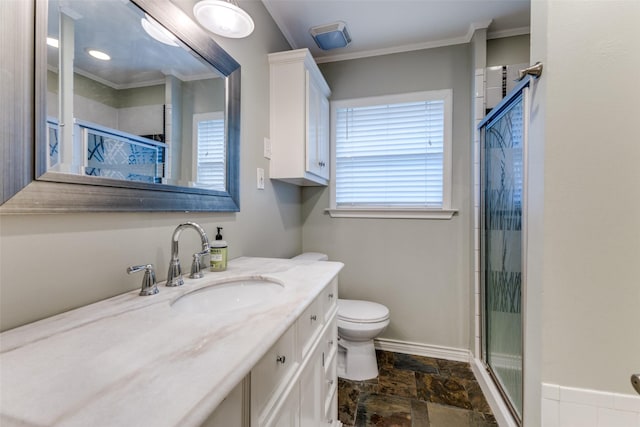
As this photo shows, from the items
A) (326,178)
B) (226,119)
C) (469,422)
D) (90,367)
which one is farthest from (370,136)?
(90,367)

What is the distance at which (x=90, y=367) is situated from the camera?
1.50 ft

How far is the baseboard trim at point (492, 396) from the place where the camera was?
55.8 inches

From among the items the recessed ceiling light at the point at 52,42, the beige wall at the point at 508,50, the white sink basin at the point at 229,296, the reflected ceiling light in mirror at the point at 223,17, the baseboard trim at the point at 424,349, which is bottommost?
the baseboard trim at the point at 424,349

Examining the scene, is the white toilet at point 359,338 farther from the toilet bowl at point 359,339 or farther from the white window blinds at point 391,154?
the white window blinds at point 391,154

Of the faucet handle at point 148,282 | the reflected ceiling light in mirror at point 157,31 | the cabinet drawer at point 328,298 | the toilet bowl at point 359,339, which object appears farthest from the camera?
the toilet bowl at point 359,339

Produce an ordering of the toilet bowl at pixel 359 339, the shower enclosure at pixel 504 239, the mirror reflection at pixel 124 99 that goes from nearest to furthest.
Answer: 1. the mirror reflection at pixel 124 99
2. the shower enclosure at pixel 504 239
3. the toilet bowl at pixel 359 339

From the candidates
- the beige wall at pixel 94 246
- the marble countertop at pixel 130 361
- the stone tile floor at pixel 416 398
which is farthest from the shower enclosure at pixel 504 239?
the beige wall at pixel 94 246

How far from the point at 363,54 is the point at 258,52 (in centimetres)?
104

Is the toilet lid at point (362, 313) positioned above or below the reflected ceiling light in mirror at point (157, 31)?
below

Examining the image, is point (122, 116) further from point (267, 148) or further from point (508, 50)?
point (508, 50)

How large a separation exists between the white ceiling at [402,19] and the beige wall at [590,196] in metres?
1.02

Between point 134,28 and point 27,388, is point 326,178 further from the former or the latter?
point 27,388

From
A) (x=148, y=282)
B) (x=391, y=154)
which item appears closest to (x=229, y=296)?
(x=148, y=282)

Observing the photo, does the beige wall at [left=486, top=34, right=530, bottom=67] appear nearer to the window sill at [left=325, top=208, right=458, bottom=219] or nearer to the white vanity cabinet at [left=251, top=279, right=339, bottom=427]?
the window sill at [left=325, top=208, right=458, bottom=219]
